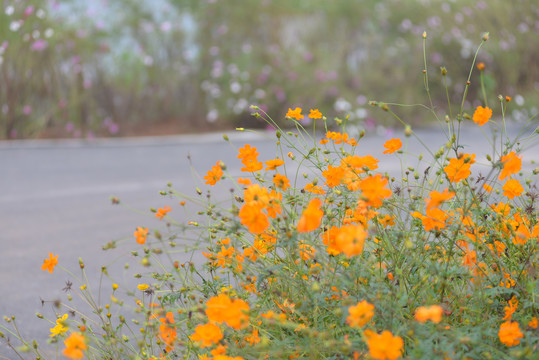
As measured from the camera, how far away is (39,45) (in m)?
9.48

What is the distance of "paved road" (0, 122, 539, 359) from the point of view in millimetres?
3475

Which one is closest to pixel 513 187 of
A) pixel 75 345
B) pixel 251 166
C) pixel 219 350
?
pixel 251 166

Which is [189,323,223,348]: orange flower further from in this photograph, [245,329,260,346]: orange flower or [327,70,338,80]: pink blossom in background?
[327,70,338,80]: pink blossom in background

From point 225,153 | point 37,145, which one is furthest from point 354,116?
point 37,145

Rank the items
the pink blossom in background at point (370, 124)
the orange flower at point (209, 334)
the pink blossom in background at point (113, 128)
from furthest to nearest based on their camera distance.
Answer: the pink blossom in background at point (370, 124) < the pink blossom in background at point (113, 128) < the orange flower at point (209, 334)

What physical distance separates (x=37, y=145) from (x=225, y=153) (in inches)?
102

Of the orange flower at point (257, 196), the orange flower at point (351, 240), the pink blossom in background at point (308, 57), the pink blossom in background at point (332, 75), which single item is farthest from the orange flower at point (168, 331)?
the pink blossom in background at point (308, 57)

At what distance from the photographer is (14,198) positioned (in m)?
5.91

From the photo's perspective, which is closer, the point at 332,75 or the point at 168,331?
the point at 168,331

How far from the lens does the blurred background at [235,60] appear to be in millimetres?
9875

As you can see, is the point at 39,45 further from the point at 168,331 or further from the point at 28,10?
the point at 168,331

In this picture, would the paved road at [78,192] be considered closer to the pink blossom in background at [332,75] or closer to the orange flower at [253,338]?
the orange flower at [253,338]

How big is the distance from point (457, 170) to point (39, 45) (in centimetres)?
887

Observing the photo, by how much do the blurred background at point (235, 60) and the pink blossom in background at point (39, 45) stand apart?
0.09ft
